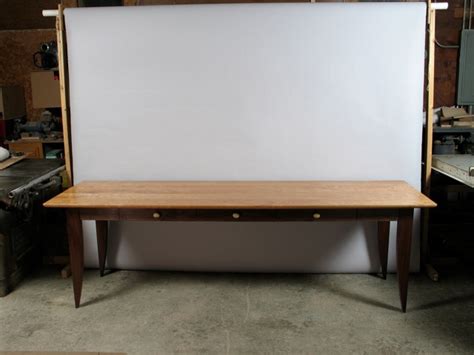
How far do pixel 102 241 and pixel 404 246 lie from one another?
1.99 metres

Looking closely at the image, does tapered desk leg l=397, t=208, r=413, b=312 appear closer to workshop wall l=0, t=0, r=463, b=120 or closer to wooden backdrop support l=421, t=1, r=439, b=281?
wooden backdrop support l=421, t=1, r=439, b=281

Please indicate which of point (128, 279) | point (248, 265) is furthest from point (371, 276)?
point (128, 279)

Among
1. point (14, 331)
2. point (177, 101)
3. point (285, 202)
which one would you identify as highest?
point (177, 101)

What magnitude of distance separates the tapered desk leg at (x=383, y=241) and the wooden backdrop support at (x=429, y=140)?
314 millimetres

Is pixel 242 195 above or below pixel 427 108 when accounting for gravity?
below

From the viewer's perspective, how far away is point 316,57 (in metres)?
3.08

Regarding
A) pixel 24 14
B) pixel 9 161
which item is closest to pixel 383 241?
pixel 9 161

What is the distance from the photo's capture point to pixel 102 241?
332 cm

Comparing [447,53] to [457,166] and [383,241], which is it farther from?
[383,241]

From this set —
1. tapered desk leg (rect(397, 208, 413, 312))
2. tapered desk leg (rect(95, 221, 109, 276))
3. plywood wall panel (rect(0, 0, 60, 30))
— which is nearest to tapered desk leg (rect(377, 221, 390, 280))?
tapered desk leg (rect(397, 208, 413, 312))

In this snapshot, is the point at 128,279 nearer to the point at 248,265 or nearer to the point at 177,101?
the point at 248,265

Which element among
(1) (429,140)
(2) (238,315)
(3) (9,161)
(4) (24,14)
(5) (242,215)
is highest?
(4) (24,14)

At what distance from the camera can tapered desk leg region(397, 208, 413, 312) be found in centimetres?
265

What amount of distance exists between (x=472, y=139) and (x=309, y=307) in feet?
6.21
